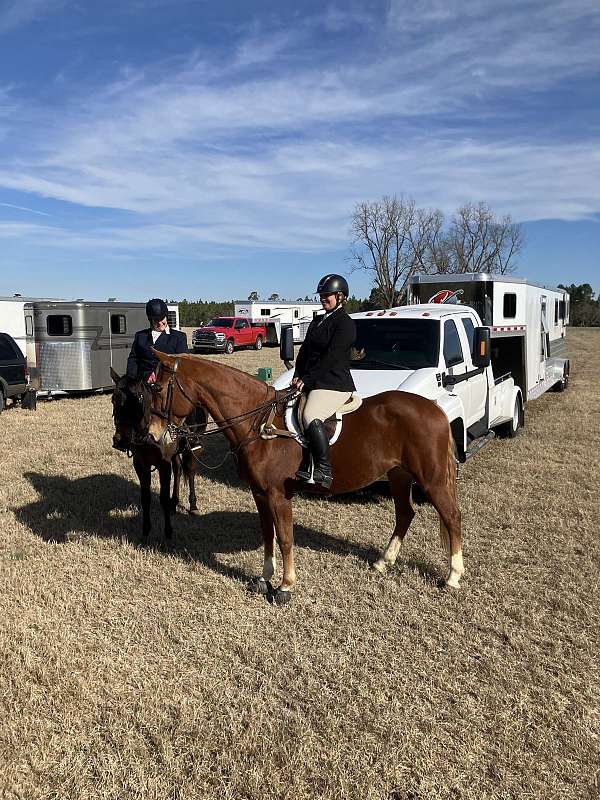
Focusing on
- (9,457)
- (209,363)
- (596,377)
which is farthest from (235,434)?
(596,377)

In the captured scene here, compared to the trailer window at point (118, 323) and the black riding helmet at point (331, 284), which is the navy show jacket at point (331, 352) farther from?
the trailer window at point (118, 323)

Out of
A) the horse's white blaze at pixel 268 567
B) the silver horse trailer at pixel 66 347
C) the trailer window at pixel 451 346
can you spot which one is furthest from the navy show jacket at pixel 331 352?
the silver horse trailer at pixel 66 347

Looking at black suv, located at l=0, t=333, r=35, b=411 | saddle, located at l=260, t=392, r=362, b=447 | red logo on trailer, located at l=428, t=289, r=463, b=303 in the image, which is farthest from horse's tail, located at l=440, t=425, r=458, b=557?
black suv, located at l=0, t=333, r=35, b=411

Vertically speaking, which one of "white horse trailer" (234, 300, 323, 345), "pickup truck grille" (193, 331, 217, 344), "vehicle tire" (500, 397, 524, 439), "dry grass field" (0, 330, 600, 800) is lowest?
"dry grass field" (0, 330, 600, 800)

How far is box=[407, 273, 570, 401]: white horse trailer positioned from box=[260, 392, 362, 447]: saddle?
7.58m

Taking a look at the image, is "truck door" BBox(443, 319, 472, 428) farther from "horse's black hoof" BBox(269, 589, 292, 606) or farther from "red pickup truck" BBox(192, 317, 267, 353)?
"red pickup truck" BBox(192, 317, 267, 353)

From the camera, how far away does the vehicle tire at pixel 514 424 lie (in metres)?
11.3

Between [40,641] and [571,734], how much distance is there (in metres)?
3.73

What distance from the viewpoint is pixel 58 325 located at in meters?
17.1

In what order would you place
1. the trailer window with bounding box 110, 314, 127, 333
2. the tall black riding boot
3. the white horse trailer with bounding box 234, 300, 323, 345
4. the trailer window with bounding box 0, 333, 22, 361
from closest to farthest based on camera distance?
the tall black riding boot, the trailer window with bounding box 0, 333, 22, 361, the trailer window with bounding box 110, 314, 127, 333, the white horse trailer with bounding box 234, 300, 323, 345

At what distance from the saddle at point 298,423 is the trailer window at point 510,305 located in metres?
9.05

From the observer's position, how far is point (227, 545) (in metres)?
6.34

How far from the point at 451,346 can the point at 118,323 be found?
42.8 ft

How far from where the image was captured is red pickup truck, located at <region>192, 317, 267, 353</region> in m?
35.1
